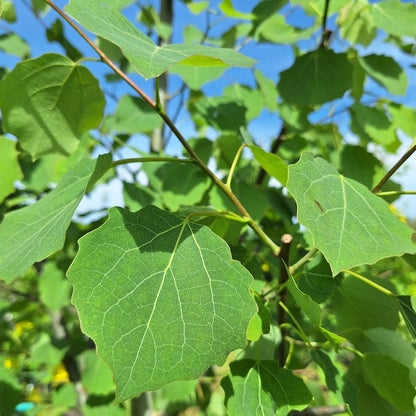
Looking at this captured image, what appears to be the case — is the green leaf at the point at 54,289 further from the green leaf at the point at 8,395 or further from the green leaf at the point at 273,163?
the green leaf at the point at 273,163

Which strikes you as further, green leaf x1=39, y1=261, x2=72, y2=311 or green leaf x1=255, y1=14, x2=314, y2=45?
green leaf x1=39, y1=261, x2=72, y2=311

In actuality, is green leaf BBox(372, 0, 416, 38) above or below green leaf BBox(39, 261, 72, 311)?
above

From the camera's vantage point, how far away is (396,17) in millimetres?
1124

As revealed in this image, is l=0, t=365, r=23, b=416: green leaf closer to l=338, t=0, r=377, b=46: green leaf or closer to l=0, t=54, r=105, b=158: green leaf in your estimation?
l=0, t=54, r=105, b=158: green leaf

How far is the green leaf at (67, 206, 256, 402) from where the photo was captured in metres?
0.46

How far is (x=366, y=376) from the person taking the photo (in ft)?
2.41

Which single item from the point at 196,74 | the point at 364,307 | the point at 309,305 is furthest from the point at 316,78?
the point at 309,305

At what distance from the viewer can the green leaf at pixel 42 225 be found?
1.92 feet

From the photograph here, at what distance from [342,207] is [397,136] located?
850 millimetres

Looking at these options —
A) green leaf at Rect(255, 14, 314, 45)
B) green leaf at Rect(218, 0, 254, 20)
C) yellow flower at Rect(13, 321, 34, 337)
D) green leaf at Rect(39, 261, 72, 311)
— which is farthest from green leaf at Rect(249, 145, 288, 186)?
yellow flower at Rect(13, 321, 34, 337)

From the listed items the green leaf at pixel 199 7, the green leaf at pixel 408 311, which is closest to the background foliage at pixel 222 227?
the green leaf at pixel 408 311

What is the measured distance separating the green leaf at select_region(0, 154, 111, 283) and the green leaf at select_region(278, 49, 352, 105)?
623 millimetres

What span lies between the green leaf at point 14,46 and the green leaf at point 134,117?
37cm

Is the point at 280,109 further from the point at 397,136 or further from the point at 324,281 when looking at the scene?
the point at 324,281
